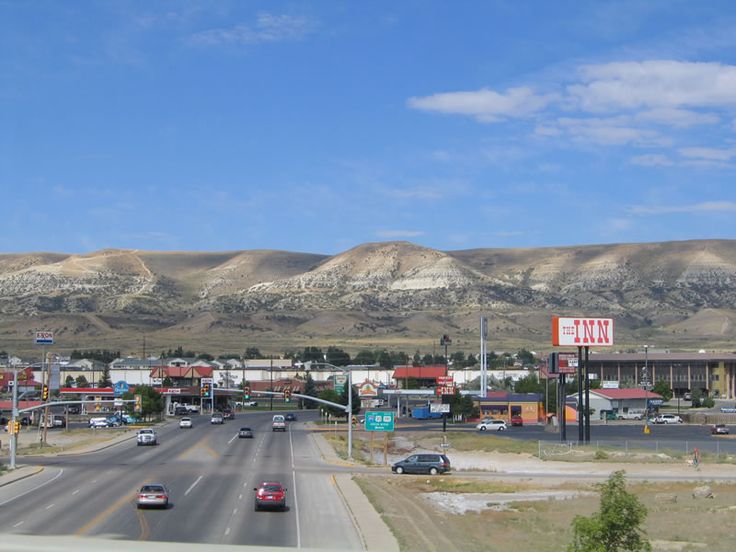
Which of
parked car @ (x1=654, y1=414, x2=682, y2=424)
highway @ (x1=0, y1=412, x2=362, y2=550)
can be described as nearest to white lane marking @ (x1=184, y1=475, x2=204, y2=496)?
highway @ (x1=0, y1=412, x2=362, y2=550)

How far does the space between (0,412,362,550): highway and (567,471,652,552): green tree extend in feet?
40.0

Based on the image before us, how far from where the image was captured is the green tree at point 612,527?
23734 mm

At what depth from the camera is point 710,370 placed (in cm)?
18888

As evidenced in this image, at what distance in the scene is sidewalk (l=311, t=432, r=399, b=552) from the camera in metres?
35.5

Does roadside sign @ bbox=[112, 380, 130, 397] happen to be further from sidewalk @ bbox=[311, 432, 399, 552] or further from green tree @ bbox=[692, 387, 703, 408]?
sidewalk @ bbox=[311, 432, 399, 552]

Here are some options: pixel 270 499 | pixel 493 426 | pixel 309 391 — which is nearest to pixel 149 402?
pixel 309 391

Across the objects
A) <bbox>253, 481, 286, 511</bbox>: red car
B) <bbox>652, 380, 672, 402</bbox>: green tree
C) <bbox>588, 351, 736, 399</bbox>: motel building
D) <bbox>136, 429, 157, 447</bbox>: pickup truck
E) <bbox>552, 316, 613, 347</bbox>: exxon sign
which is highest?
<bbox>552, 316, 613, 347</bbox>: exxon sign

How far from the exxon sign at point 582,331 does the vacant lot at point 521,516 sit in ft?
94.9

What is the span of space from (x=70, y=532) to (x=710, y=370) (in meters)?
169

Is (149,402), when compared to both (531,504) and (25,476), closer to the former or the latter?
(25,476)

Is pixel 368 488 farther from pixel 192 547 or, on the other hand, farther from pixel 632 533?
pixel 192 547

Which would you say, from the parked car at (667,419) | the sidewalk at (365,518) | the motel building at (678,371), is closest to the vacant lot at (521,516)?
the sidewalk at (365,518)

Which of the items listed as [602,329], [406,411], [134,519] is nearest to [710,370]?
[406,411]

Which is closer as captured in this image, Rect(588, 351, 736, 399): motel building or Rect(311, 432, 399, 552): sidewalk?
Rect(311, 432, 399, 552): sidewalk
